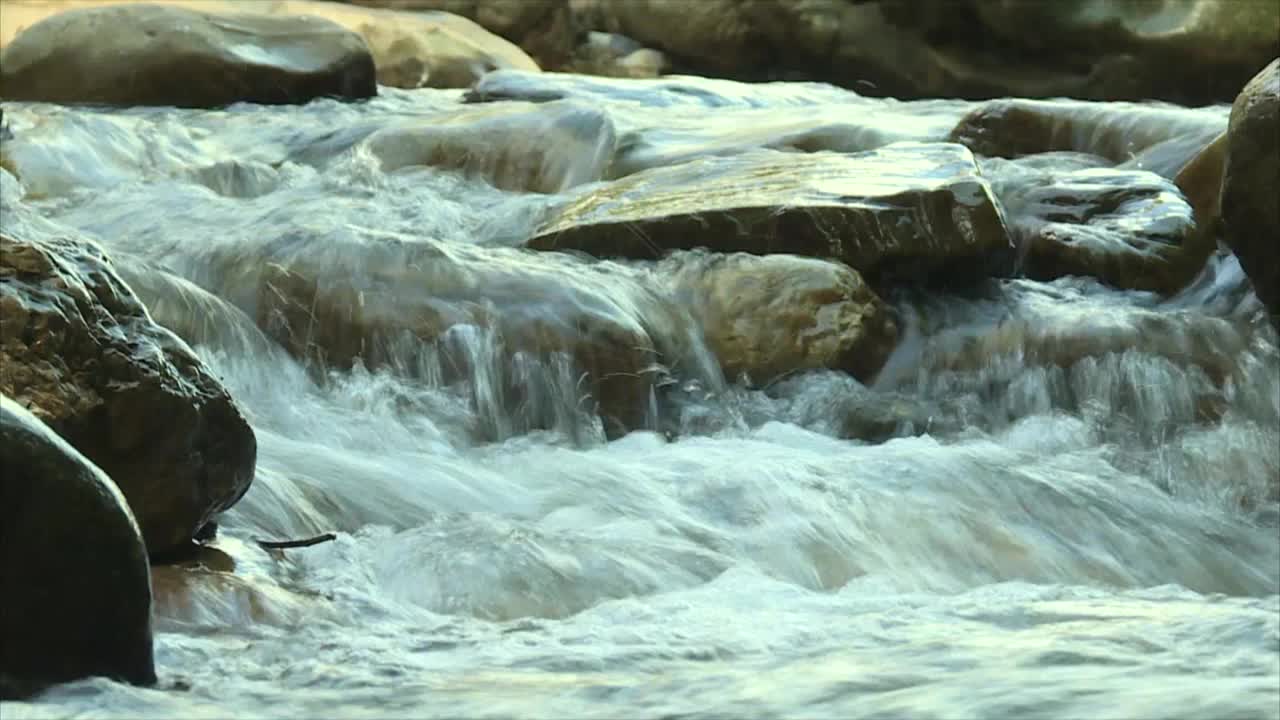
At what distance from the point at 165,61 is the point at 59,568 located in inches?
293

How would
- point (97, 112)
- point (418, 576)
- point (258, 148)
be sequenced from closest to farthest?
point (418, 576)
point (258, 148)
point (97, 112)

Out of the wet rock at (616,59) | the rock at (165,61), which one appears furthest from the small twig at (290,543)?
the wet rock at (616,59)

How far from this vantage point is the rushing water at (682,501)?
260cm

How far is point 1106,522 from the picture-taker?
4531 mm

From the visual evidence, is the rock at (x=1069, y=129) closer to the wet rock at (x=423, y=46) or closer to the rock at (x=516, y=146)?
the rock at (x=516, y=146)

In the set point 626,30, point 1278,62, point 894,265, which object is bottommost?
point 626,30

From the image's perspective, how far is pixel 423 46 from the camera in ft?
43.9

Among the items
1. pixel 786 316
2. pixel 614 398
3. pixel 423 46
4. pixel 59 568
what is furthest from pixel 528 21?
pixel 59 568

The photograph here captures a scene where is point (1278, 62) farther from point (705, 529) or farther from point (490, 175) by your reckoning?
point (490, 175)

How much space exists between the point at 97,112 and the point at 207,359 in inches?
178

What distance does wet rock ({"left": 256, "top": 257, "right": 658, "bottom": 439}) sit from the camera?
5148mm

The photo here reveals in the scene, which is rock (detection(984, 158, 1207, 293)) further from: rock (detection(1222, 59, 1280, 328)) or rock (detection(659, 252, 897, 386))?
rock (detection(659, 252, 897, 386))

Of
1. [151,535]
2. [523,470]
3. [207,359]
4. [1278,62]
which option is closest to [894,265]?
[1278,62]

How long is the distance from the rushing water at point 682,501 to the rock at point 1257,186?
5.8 inches
